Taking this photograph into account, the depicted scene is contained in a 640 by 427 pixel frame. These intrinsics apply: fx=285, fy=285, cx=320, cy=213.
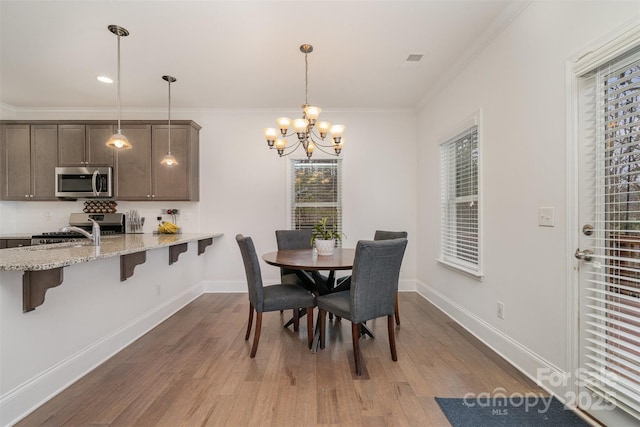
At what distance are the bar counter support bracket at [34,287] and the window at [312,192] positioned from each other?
289cm

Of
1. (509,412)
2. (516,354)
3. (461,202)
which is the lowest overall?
(509,412)

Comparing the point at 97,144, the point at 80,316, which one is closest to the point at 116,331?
the point at 80,316

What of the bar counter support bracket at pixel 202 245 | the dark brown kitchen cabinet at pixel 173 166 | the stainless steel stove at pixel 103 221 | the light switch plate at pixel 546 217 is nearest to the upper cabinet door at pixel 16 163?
the stainless steel stove at pixel 103 221

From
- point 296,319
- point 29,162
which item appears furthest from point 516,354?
point 29,162

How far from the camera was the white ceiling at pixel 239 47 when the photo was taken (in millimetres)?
2182

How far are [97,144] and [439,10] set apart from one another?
438 cm

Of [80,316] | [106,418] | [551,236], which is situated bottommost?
[106,418]

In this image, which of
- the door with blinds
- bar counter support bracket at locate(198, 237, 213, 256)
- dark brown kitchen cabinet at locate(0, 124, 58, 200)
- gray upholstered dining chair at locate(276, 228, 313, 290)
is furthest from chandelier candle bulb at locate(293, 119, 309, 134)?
dark brown kitchen cabinet at locate(0, 124, 58, 200)

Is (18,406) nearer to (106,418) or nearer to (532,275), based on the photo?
(106,418)

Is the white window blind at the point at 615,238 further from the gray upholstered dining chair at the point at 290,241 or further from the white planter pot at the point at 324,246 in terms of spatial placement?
the gray upholstered dining chair at the point at 290,241

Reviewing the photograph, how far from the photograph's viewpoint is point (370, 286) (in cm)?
213

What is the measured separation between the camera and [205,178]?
428cm

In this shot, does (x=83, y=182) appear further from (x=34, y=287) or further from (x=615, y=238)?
(x=615, y=238)

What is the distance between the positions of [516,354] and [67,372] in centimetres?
318
